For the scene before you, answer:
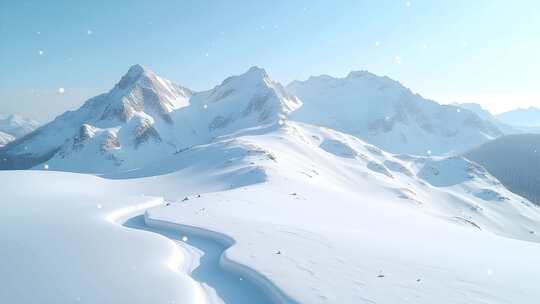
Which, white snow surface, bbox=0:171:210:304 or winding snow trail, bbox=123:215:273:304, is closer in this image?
white snow surface, bbox=0:171:210:304

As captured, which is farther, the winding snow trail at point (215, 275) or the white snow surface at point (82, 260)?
the winding snow trail at point (215, 275)

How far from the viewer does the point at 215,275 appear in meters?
13.1

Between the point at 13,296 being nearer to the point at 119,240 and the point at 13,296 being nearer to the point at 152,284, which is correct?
the point at 152,284

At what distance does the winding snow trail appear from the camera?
1142 cm

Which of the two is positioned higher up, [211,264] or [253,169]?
[253,169]

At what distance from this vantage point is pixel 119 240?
15.6 metres

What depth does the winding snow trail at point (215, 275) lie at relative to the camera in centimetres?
1142

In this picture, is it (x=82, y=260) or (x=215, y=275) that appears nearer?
(x=82, y=260)

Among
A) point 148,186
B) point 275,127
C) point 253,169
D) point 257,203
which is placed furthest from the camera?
point 275,127

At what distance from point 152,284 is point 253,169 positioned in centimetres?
4163

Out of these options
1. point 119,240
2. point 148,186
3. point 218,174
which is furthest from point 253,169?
point 119,240

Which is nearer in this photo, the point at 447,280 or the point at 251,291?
the point at 251,291

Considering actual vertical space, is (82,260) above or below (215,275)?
below

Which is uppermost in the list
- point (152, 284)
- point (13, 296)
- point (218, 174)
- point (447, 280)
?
point (218, 174)
